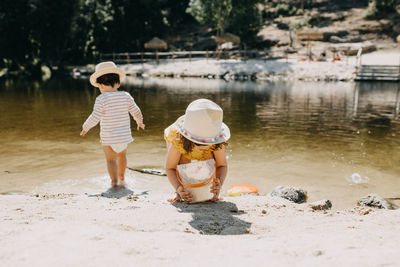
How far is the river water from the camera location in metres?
5.60

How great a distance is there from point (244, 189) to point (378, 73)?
947 inches

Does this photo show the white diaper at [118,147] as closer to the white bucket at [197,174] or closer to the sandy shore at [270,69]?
the white bucket at [197,174]

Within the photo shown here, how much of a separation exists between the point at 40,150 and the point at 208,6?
108ft

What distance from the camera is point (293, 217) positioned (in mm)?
3600

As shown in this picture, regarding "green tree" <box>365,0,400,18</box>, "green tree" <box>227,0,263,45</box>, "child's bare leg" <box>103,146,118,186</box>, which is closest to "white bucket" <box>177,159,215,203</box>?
"child's bare leg" <box>103,146,118,186</box>

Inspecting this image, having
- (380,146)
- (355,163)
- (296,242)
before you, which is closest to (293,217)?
(296,242)

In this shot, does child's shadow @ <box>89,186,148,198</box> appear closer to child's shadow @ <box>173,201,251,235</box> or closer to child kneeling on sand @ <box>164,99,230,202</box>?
child kneeling on sand @ <box>164,99,230,202</box>

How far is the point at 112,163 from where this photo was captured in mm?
4953

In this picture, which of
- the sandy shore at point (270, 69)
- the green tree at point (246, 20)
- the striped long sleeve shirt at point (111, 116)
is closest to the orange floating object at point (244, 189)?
the striped long sleeve shirt at point (111, 116)

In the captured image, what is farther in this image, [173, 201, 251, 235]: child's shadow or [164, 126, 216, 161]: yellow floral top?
[164, 126, 216, 161]: yellow floral top

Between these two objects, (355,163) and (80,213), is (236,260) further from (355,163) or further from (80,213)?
(355,163)

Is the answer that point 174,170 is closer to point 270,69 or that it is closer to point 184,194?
point 184,194

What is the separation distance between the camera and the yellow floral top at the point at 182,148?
3.44 m

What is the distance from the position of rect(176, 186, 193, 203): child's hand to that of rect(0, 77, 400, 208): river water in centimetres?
188
